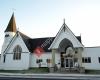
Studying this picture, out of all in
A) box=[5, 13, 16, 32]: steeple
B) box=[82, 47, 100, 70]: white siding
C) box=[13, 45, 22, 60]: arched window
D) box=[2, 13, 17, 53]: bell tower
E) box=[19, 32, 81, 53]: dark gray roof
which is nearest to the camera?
box=[82, 47, 100, 70]: white siding

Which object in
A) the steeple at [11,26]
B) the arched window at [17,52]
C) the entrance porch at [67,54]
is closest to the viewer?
the entrance porch at [67,54]

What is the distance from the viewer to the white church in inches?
1414

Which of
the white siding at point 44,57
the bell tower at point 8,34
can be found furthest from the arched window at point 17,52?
the bell tower at point 8,34

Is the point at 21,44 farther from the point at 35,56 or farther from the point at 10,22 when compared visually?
the point at 10,22

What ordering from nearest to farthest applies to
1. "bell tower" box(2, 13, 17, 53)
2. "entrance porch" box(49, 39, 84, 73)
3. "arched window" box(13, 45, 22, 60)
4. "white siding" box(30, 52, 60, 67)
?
"entrance porch" box(49, 39, 84, 73) < "white siding" box(30, 52, 60, 67) < "arched window" box(13, 45, 22, 60) < "bell tower" box(2, 13, 17, 53)

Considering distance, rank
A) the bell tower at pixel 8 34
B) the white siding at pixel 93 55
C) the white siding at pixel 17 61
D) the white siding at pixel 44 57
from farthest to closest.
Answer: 1. the bell tower at pixel 8 34
2. the white siding at pixel 17 61
3. the white siding at pixel 44 57
4. the white siding at pixel 93 55

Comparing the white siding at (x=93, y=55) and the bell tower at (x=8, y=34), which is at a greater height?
the bell tower at (x=8, y=34)

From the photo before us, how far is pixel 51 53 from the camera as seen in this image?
38.9 meters

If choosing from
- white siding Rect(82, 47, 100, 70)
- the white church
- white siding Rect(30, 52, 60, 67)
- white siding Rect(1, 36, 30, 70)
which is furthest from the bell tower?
white siding Rect(82, 47, 100, 70)

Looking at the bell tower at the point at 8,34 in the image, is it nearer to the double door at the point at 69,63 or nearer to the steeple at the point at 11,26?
the steeple at the point at 11,26

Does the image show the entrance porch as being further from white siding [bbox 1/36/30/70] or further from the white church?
white siding [bbox 1/36/30/70]

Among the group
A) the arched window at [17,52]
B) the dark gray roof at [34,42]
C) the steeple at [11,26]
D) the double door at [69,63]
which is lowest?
the double door at [69,63]

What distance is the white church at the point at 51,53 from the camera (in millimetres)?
35906

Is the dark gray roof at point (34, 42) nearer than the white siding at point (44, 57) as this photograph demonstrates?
No
